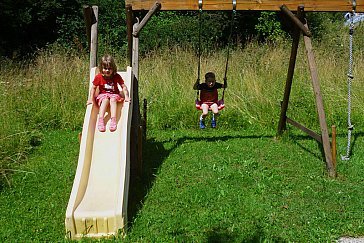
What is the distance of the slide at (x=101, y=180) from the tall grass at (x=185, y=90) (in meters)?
2.80

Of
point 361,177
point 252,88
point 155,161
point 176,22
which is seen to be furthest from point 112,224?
point 176,22

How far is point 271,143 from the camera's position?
7242mm

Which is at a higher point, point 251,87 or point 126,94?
point 126,94

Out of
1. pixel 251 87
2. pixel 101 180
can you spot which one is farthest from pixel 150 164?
pixel 251 87

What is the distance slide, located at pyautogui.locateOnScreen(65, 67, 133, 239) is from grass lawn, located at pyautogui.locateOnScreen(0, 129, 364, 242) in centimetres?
23

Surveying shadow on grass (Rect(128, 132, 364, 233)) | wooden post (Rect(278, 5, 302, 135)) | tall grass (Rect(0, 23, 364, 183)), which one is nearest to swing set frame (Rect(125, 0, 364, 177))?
wooden post (Rect(278, 5, 302, 135))

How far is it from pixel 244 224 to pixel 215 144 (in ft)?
9.57

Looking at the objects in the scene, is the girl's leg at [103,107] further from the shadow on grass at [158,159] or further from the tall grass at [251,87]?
the tall grass at [251,87]

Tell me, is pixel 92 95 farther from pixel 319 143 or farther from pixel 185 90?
pixel 185 90

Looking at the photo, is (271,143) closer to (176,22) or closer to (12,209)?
(12,209)

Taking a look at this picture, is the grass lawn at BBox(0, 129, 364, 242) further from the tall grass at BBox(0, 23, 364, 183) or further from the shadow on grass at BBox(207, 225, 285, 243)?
the tall grass at BBox(0, 23, 364, 183)

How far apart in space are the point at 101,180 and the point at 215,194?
50.2 inches

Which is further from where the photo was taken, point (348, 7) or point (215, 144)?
point (215, 144)

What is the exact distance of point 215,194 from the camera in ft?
16.5
